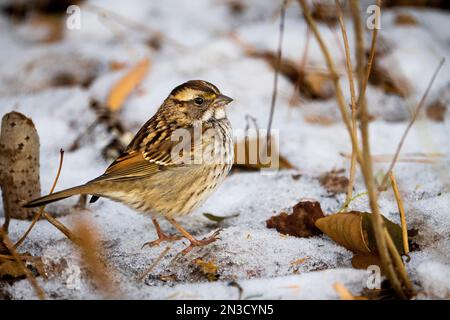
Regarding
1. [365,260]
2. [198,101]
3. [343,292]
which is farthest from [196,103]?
[343,292]

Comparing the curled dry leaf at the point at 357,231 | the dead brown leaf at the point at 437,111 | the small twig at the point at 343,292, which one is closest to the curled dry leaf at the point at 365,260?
the curled dry leaf at the point at 357,231

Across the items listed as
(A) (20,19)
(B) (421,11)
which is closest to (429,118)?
(B) (421,11)

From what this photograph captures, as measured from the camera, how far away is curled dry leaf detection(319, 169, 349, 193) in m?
4.03

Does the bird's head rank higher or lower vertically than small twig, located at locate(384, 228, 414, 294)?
higher

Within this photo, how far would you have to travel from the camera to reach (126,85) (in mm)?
Answer: 5418

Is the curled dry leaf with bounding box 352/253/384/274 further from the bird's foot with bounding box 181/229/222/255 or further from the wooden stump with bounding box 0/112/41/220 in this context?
the wooden stump with bounding box 0/112/41/220

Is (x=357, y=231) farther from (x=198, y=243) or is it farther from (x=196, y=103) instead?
(x=196, y=103)

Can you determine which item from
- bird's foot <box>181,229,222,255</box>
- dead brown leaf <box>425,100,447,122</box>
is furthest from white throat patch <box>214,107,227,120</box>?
dead brown leaf <box>425,100,447,122</box>

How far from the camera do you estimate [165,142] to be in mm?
3768

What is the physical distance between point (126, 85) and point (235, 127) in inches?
44.8

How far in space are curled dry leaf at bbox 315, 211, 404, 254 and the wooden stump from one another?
175cm

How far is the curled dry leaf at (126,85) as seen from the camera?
17.3 feet

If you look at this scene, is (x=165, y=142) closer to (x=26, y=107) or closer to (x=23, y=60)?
(x=26, y=107)

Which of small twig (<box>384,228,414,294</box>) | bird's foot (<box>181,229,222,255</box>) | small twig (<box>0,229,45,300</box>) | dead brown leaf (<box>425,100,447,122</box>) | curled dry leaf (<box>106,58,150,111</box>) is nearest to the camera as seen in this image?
small twig (<box>384,228,414,294</box>)
